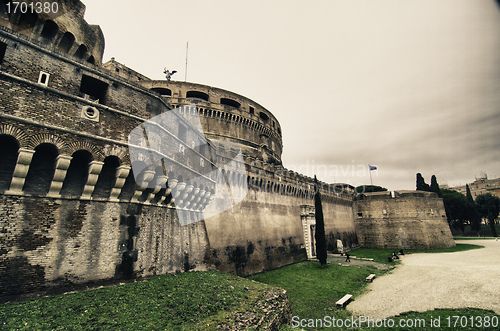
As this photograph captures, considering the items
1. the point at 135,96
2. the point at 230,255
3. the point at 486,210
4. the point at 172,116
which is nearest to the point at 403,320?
the point at 230,255

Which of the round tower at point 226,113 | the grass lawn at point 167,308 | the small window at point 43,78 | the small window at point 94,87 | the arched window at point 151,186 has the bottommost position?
the grass lawn at point 167,308

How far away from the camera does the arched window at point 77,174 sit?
7402mm

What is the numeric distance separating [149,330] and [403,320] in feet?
32.2

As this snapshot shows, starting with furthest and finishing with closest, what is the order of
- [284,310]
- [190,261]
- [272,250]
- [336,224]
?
[336,224] → [272,250] → [190,261] → [284,310]

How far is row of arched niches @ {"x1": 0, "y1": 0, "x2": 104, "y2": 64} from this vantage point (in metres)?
8.91

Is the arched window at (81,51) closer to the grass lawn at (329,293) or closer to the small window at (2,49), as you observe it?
the small window at (2,49)

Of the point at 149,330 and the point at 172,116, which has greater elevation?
the point at 172,116

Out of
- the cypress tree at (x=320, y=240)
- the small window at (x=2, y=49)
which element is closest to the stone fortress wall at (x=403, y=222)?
the cypress tree at (x=320, y=240)

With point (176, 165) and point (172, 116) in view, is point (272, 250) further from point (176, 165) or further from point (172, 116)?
point (172, 116)

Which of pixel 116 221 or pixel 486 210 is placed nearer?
pixel 116 221

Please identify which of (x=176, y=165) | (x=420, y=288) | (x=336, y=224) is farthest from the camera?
(x=336, y=224)

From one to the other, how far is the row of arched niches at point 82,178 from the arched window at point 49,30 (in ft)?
20.8

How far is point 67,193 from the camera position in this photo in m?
7.33

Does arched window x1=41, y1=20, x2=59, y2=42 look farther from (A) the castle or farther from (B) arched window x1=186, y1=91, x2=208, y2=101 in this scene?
(B) arched window x1=186, y1=91, x2=208, y2=101
